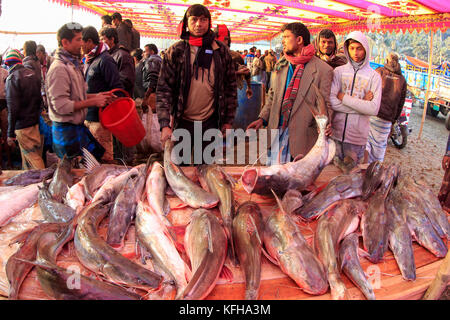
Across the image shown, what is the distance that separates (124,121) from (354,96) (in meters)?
2.38

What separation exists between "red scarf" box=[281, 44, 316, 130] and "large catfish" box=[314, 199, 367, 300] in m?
1.41

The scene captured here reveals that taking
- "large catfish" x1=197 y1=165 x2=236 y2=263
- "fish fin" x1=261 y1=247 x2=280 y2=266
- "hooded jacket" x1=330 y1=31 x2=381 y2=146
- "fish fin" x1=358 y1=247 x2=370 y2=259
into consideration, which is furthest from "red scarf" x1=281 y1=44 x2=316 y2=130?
"fish fin" x1=261 y1=247 x2=280 y2=266

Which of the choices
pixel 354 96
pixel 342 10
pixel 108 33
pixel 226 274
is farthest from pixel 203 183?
pixel 342 10

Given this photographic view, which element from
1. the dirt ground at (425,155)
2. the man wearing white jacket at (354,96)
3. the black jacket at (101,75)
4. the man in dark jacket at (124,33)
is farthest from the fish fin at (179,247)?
the man in dark jacket at (124,33)

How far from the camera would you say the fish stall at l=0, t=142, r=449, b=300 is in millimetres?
1505

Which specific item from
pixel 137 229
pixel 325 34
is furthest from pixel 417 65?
pixel 137 229

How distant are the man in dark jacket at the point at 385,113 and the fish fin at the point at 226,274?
4.26 metres

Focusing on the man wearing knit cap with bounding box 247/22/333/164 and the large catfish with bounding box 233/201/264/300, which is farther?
the man wearing knit cap with bounding box 247/22/333/164

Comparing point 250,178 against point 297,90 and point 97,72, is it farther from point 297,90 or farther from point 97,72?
point 97,72

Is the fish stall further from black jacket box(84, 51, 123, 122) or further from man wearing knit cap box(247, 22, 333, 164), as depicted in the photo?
black jacket box(84, 51, 123, 122)

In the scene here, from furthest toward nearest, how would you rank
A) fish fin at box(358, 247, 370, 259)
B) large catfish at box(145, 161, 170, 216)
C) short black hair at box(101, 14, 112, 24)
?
short black hair at box(101, 14, 112, 24) → large catfish at box(145, 161, 170, 216) → fish fin at box(358, 247, 370, 259)

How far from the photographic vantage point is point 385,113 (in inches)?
204

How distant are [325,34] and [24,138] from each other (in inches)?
177
